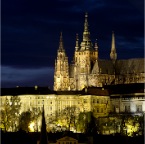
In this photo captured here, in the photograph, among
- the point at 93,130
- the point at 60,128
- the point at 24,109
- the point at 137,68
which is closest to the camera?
the point at 93,130

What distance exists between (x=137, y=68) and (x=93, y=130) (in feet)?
92.9

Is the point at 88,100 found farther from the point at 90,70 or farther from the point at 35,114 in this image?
the point at 90,70

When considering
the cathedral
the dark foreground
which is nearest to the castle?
the cathedral

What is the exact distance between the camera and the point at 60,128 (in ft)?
238

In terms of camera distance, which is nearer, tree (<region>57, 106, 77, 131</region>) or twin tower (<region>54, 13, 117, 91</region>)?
tree (<region>57, 106, 77, 131</region>)

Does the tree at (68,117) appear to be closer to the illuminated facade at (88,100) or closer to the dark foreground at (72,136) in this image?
the illuminated facade at (88,100)

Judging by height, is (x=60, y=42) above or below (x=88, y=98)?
above

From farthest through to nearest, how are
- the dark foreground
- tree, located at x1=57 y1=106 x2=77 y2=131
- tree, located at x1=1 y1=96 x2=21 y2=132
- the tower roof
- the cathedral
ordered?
the tower roof < the cathedral < tree, located at x1=57 y1=106 x2=77 y2=131 < tree, located at x1=1 y1=96 x2=21 y2=132 < the dark foreground

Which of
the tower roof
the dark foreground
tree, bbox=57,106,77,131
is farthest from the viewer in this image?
the tower roof

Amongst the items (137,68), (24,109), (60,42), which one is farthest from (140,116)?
(60,42)

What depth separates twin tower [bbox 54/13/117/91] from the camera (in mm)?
95062

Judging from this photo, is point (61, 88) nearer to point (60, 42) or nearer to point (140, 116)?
point (60, 42)

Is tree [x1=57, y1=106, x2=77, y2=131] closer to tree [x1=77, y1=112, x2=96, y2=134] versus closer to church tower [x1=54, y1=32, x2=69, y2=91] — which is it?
tree [x1=77, y1=112, x2=96, y2=134]

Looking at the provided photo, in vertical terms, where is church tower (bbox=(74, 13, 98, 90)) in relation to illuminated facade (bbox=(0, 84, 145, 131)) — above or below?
above
